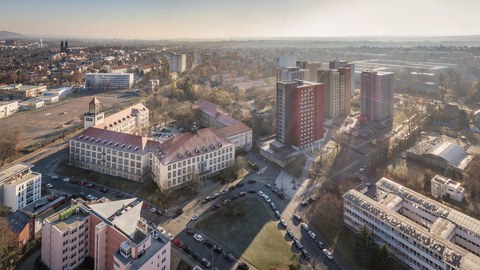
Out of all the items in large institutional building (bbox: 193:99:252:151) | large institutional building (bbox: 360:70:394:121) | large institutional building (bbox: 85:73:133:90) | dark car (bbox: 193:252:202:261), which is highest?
large institutional building (bbox: 85:73:133:90)

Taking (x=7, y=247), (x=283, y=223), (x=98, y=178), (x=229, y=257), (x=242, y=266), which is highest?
(x=98, y=178)

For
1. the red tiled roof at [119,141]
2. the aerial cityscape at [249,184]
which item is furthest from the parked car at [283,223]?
the red tiled roof at [119,141]

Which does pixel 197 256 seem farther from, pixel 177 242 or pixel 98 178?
pixel 98 178

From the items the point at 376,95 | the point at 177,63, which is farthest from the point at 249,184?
the point at 177,63

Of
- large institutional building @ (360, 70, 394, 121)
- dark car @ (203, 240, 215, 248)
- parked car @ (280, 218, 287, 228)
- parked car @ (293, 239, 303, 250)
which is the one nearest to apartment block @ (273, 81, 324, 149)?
large institutional building @ (360, 70, 394, 121)

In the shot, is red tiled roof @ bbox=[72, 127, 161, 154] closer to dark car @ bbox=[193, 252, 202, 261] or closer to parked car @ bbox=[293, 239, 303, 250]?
dark car @ bbox=[193, 252, 202, 261]

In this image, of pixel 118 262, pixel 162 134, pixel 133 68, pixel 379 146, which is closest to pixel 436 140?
pixel 379 146
